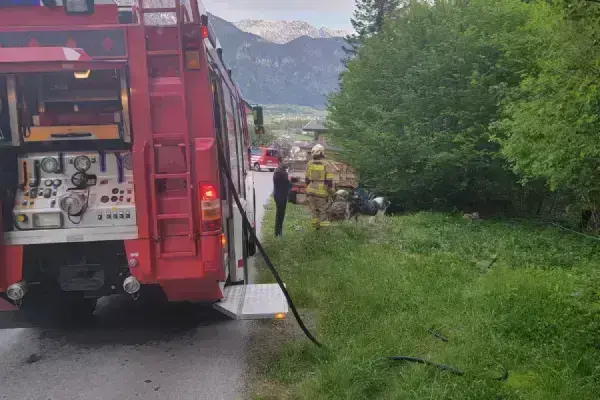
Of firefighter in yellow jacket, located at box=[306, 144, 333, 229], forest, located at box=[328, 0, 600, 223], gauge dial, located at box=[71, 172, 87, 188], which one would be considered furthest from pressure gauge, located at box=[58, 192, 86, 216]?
firefighter in yellow jacket, located at box=[306, 144, 333, 229]

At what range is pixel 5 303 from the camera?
5035 millimetres

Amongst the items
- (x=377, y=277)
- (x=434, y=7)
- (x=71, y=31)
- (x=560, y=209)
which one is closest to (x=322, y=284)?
(x=377, y=277)

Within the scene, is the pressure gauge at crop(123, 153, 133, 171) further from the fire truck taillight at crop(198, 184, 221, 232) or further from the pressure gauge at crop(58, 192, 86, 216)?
the fire truck taillight at crop(198, 184, 221, 232)

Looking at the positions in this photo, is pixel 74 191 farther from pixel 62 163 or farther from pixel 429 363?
pixel 429 363

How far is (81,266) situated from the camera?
192 inches

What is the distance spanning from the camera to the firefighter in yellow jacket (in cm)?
1030

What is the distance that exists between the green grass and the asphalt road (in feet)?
1.68

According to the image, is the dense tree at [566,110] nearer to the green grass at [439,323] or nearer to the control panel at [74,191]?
the green grass at [439,323]

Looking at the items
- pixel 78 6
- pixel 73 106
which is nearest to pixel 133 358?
pixel 73 106

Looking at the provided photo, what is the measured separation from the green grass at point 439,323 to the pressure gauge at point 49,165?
2.53 meters

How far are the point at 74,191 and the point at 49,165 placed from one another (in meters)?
0.34

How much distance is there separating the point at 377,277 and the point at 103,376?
342 cm

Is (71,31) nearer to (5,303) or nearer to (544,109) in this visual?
(5,303)

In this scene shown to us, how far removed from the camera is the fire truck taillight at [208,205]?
181 inches
